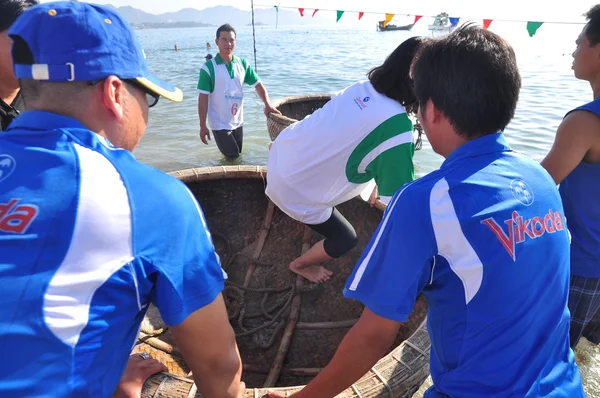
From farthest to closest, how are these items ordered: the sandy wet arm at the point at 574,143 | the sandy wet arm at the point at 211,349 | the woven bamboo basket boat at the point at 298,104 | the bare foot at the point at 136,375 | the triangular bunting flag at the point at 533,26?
the triangular bunting flag at the point at 533,26, the woven bamboo basket boat at the point at 298,104, the sandy wet arm at the point at 574,143, the bare foot at the point at 136,375, the sandy wet arm at the point at 211,349

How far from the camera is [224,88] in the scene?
A: 5.25 meters

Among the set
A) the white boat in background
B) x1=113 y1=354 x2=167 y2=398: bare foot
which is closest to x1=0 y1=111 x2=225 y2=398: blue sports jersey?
x1=113 y1=354 x2=167 y2=398: bare foot

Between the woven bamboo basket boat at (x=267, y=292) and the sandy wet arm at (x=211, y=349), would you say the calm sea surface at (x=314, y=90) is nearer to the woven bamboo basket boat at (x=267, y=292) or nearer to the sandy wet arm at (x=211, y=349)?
the woven bamboo basket boat at (x=267, y=292)

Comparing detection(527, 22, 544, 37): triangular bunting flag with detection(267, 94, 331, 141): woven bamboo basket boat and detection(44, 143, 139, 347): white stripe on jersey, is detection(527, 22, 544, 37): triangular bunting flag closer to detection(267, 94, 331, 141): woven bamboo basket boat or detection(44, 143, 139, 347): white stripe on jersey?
detection(267, 94, 331, 141): woven bamboo basket boat

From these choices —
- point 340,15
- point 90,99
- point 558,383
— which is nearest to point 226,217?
point 90,99

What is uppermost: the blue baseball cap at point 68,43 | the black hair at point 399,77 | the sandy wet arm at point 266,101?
the blue baseball cap at point 68,43

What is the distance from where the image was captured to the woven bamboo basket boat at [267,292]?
2.46m

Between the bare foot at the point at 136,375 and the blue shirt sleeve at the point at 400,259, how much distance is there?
79 cm

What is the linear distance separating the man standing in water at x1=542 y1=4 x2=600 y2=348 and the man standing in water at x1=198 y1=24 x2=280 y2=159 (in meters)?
3.36

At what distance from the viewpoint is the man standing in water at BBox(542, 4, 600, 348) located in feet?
5.40

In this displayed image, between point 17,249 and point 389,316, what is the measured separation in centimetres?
84

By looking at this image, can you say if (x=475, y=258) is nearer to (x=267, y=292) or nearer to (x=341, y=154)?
(x=341, y=154)

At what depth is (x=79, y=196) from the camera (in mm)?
812

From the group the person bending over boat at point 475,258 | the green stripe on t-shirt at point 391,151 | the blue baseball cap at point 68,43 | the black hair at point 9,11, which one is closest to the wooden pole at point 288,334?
the green stripe on t-shirt at point 391,151
